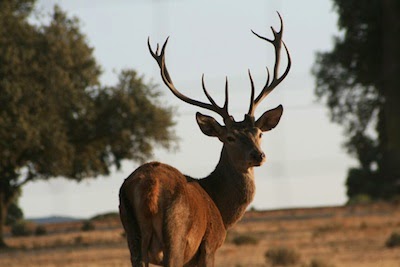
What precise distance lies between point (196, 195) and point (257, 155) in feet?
3.02

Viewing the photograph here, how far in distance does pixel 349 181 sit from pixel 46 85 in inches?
1489

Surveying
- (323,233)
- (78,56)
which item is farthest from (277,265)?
(78,56)

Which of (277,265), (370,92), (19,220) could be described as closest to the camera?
(277,265)

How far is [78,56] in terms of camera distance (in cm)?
4116

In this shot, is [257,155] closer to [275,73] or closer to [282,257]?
[275,73]

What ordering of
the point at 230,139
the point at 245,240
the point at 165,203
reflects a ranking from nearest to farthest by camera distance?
the point at 165,203 < the point at 230,139 < the point at 245,240

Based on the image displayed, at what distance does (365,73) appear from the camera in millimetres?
42562

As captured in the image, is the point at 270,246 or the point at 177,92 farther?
the point at 270,246

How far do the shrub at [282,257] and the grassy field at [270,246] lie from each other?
0.12 metres

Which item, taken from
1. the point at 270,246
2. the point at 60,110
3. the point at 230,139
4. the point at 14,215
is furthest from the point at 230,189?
the point at 14,215

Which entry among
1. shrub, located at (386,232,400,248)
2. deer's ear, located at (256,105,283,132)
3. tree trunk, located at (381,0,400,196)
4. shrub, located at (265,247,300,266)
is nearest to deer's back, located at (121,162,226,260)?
deer's ear, located at (256,105,283,132)

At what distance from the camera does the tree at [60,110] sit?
38500 millimetres

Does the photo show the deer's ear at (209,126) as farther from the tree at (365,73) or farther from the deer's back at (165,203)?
the tree at (365,73)

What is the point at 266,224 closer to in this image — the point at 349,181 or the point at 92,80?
the point at 92,80
